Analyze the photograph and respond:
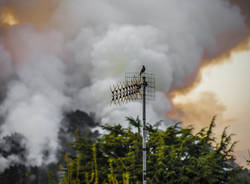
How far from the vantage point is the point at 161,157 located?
1257 centimetres

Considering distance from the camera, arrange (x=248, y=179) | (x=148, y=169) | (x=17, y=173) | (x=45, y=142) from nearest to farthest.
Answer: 1. (x=248, y=179)
2. (x=148, y=169)
3. (x=17, y=173)
4. (x=45, y=142)

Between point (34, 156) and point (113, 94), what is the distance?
32772mm

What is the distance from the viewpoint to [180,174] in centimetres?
1235

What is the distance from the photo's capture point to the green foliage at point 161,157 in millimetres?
12273

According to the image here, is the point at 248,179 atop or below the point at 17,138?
below

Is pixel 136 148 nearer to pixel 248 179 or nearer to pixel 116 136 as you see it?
pixel 116 136

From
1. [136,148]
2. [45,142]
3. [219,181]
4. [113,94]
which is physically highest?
[45,142]

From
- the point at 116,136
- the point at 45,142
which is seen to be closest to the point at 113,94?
the point at 116,136

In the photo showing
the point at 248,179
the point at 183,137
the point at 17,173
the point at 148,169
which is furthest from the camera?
the point at 17,173

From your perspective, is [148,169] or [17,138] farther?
[17,138]

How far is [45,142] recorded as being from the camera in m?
38.1

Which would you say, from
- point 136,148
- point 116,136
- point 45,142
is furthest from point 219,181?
point 45,142

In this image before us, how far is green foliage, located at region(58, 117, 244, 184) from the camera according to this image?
1227cm

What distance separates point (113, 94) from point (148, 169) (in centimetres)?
616
